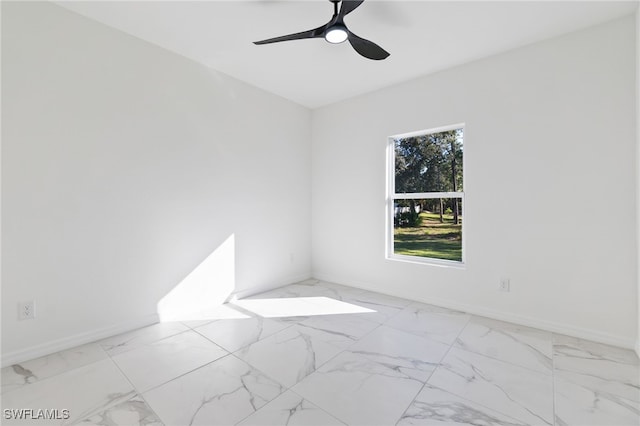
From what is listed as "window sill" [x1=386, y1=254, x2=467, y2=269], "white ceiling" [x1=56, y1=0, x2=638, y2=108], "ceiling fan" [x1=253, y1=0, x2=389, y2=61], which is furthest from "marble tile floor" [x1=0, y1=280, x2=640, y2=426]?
"white ceiling" [x1=56, y1=0, x2=638, y2=108]

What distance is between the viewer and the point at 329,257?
4.07 m

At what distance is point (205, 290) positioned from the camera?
300cm

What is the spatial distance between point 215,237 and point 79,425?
186 cm

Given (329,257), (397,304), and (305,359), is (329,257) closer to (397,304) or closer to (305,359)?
(397,304)

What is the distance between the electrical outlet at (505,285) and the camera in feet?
8.74

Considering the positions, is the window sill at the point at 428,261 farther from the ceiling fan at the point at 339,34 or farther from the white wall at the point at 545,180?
the ceiling fan at the point at 339,34

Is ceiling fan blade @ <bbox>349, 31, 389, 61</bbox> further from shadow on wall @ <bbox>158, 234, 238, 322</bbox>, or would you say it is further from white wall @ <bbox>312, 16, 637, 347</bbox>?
shadow on wall @ <bbox>158, 234, 238, 322</bbox>

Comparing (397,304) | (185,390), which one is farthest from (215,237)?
(397,304)

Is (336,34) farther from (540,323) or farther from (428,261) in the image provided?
(540,323)

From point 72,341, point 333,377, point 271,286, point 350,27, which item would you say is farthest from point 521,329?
point 72,341

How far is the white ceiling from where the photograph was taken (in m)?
2.10

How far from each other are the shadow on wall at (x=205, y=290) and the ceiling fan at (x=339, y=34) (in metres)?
2.14

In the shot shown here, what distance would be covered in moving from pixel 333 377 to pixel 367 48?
2.31m

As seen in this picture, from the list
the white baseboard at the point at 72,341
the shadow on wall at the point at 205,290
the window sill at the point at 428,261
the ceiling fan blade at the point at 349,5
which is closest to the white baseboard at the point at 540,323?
the window sill at the point at 428,261
